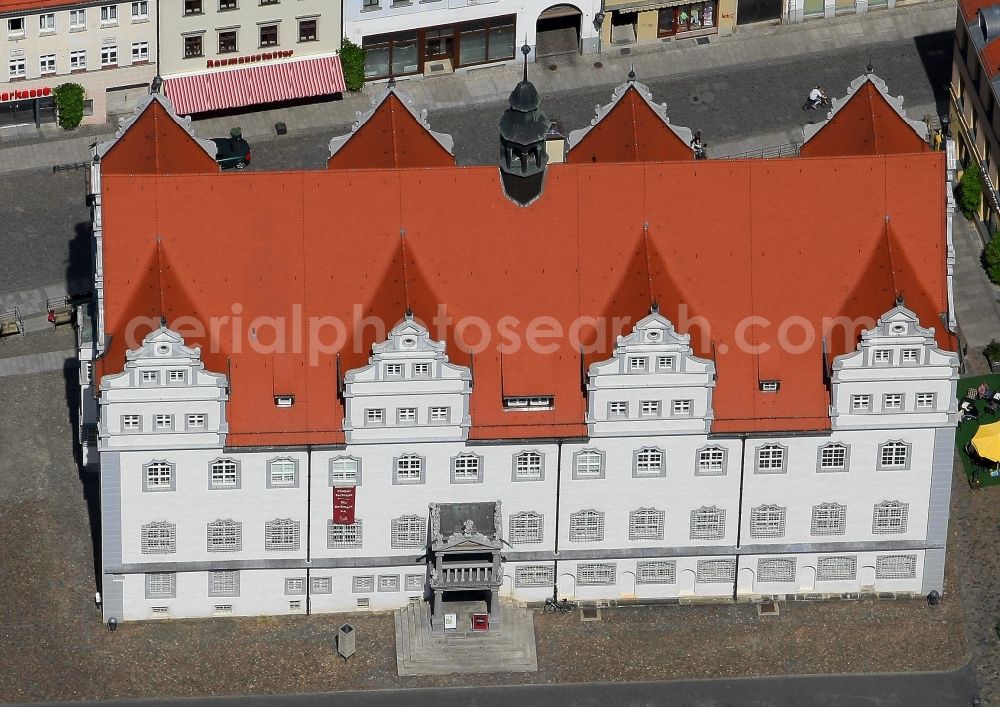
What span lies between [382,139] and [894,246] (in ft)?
85.1

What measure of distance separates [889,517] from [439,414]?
2324 centimetres

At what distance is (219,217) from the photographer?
172m

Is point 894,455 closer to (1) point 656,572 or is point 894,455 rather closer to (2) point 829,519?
(2) point 829,519

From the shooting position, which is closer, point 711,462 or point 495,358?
point 495,358

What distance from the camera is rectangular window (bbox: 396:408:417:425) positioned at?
172250 mm

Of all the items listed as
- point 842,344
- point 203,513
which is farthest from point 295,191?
point 842,344

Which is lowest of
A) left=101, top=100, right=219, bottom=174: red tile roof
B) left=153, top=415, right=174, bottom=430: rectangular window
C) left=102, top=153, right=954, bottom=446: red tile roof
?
left=153, top=415, right=174, bottom=430: rectangular window

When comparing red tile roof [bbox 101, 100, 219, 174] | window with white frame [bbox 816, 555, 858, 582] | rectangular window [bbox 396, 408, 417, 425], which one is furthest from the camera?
window with white frame [bbox 816, 555, 858, 582]

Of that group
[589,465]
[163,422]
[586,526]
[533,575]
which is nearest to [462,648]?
[533,575]

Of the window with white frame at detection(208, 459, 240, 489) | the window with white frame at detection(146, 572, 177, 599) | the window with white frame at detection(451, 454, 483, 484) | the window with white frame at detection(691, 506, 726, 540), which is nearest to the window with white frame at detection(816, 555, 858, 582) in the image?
the window with white frame at detection(691, 506, 726, 540)

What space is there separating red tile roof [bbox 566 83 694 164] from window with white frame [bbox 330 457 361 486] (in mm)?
19332

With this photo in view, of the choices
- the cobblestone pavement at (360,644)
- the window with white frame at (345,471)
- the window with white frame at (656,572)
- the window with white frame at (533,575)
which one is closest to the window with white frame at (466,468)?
the window with white frame at (345,471)

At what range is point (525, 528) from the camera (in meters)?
177

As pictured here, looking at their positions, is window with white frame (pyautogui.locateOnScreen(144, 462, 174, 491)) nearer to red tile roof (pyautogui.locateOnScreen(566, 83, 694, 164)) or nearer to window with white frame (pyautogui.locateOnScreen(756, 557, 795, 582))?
red tile roof (pyautogui.locateOnScreen(566, 83, 694, 164))
